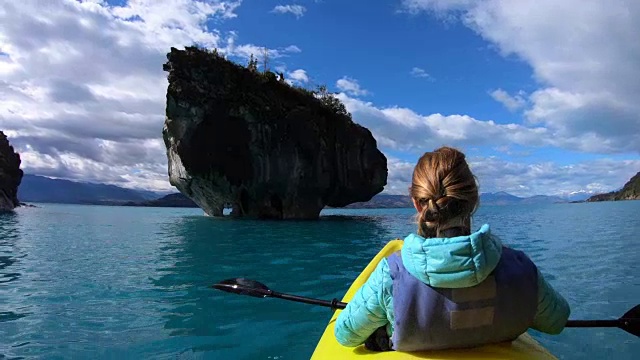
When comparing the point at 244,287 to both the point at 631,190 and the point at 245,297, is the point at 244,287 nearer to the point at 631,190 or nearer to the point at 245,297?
the point at 245,297

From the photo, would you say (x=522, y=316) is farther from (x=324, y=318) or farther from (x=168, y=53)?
(x=168, y=53)

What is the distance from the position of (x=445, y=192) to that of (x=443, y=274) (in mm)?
479

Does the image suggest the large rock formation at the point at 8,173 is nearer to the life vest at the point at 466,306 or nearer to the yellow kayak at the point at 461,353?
the yellow kayak at the point at 461,353

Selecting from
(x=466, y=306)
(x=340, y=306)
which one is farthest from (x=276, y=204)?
(x=466, y=306)

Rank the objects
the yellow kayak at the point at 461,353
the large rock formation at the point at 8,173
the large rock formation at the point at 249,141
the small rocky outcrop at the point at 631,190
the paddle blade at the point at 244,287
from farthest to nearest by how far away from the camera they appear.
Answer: the small rocky outcrop at the point at 631,190 → the large rock formation at the point at 8,173 → the large rock formation at the point at 249,141 → the paddle blade at the point at 244,287 → the yellow kayak at the point at 461,353

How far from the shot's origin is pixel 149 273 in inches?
406

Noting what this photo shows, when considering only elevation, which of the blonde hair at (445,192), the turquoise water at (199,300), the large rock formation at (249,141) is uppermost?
the large rock formation at (249,141)

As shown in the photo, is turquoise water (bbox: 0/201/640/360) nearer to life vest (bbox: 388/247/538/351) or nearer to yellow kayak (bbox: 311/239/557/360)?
yellow kayak (bbox: 311/239/557/360)

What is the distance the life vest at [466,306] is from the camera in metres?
2.40

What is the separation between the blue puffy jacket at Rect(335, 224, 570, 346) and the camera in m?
2.24

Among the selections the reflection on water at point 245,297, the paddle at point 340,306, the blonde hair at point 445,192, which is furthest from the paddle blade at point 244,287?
the blonde hair at point 445,192

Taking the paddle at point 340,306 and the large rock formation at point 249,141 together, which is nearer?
the paddle at point 340,306

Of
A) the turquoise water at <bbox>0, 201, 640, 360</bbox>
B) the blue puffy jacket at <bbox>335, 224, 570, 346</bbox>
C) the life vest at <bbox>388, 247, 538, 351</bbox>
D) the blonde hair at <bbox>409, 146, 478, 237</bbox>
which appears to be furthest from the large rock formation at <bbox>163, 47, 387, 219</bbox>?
the life vest at <bbox>388, 247, 538, 351</bbox>

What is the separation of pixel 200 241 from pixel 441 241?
16.9 m
